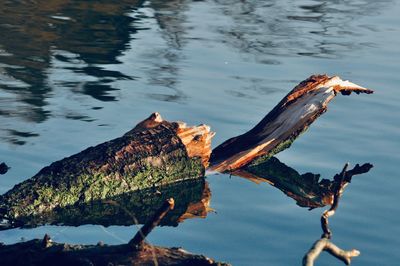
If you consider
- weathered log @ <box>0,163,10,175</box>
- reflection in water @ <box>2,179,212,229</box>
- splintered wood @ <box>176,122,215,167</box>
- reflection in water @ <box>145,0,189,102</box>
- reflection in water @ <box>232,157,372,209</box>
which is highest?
splintered wood @ <box>176,122,215,167</box>

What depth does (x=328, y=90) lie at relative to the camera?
10.9 metres

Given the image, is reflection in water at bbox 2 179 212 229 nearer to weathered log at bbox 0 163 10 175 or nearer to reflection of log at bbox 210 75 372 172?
reflection of log at bbox 210 75 372 172

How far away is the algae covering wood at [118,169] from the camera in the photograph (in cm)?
923

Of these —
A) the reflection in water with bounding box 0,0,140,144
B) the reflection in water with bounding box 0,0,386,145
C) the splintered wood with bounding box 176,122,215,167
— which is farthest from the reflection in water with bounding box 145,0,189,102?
the splintered wood with bounding box 176,122,215,167

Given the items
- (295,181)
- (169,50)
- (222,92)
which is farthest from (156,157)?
(169,50)

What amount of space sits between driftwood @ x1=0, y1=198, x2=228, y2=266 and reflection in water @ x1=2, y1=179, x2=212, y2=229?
54.7 inches

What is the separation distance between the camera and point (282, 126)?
10.9m

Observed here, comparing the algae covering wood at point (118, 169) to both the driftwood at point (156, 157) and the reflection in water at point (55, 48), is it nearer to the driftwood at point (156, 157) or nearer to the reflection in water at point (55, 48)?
the driftwood at point (156, 157)

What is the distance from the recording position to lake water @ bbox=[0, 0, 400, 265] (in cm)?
924

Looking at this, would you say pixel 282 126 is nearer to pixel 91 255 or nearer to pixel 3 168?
pixel 3 168

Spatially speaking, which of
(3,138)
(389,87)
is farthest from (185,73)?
(3,138)

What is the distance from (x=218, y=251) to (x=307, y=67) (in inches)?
266

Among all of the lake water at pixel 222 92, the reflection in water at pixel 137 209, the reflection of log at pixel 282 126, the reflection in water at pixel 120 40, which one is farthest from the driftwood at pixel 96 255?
the reflection in water at pixel 120 40

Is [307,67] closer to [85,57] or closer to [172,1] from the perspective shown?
[85,57]
